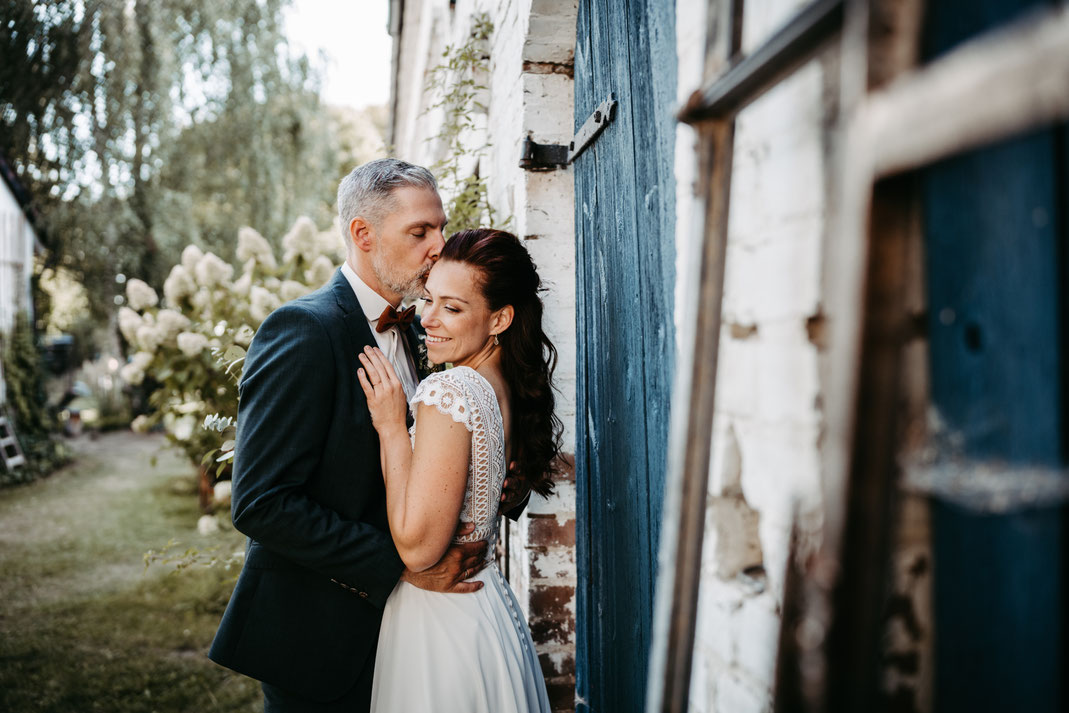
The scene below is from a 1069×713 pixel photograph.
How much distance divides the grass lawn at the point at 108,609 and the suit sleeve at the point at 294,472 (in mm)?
1767

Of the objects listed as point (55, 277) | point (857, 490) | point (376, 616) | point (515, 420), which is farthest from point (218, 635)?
point (55, 277)

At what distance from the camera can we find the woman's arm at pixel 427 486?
160 cm

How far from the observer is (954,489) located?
614mm

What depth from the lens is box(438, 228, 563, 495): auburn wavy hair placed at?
6.21ft

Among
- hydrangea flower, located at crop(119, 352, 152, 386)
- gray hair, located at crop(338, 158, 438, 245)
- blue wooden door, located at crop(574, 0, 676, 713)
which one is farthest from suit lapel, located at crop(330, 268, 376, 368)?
hydrangea flower, located at crop(119, 352, 152, 386)

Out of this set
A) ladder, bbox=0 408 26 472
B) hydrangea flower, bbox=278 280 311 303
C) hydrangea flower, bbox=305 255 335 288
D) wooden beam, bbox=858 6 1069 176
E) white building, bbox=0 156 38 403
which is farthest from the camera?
white building, bbox=0 156 38 403

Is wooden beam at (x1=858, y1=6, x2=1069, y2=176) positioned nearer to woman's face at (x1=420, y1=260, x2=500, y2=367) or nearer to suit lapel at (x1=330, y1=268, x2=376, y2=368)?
woman's face at (x1=420, y1=260, x2=500, y2=367)

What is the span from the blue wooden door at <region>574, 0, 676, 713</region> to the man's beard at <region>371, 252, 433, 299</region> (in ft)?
1.73

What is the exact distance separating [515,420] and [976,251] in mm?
1448

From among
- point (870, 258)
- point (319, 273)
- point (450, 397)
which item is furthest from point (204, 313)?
point (870, 258)

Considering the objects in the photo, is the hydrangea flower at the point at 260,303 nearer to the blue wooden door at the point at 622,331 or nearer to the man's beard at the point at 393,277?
the man's beard at the point at 393,277

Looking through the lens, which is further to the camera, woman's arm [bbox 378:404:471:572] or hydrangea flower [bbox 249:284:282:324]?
hydrangea flower [bbox 249:284:282:324]

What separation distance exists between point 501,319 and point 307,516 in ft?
2.41

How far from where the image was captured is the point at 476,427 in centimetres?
166
